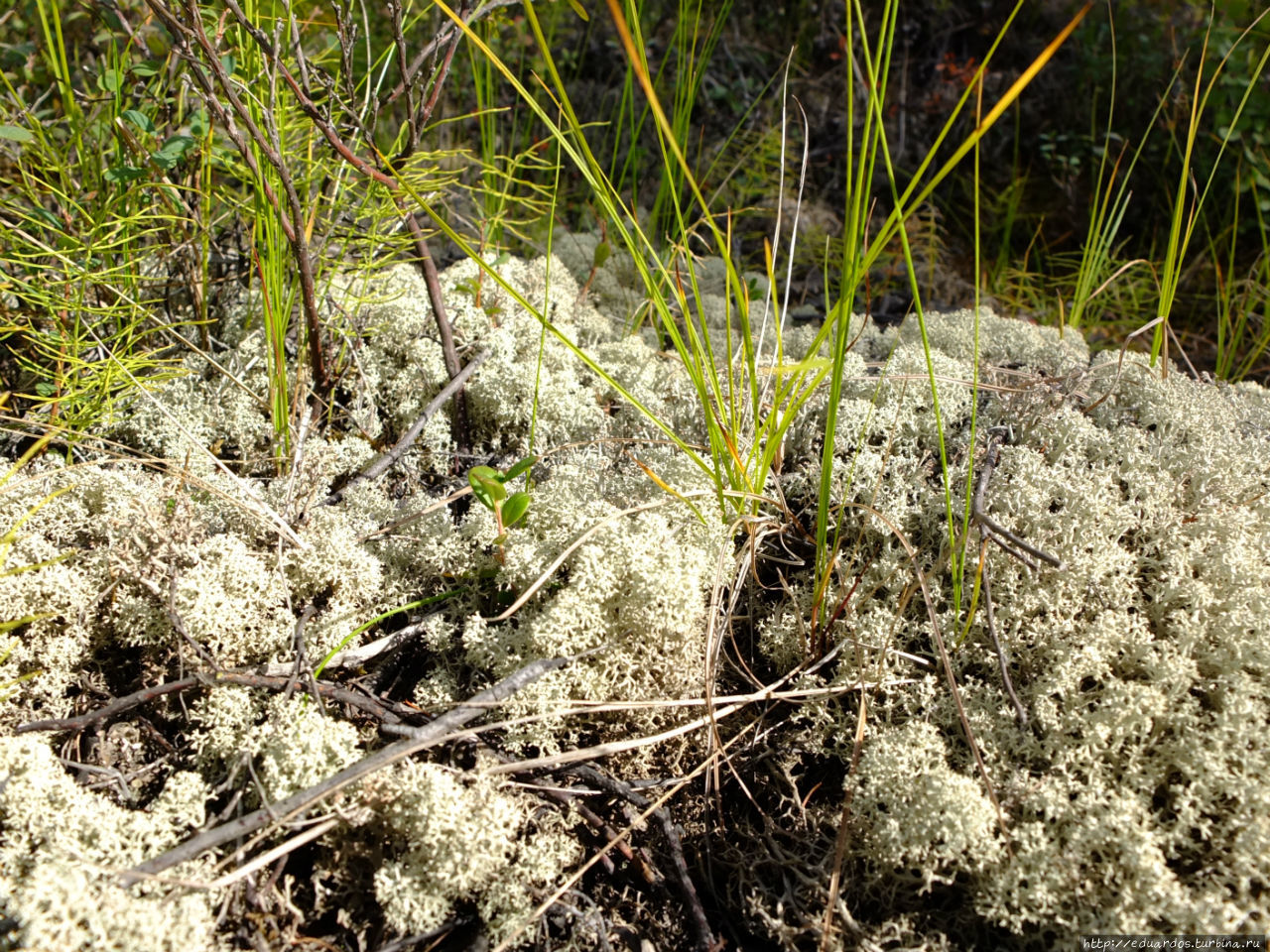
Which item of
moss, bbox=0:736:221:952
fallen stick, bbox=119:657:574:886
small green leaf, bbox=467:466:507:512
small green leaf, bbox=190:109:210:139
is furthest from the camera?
small green leaf, bbox=190:109:210:139

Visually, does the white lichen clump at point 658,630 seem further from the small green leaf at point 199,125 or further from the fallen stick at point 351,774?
the small green leaf at point 199,125

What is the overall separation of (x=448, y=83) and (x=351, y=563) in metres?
2.62

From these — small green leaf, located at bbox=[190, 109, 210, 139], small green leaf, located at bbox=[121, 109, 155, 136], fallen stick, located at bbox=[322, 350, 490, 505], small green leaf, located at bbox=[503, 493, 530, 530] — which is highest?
small green leaf, located at bbox=[121, 109, 155, 136]

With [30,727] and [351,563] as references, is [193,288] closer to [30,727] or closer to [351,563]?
[351,563]

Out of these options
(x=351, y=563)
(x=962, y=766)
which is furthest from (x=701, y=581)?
(x=351, y=563)

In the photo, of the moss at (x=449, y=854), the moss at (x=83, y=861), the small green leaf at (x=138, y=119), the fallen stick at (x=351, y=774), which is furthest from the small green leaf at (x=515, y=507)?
the small green leaf at (x=138, y=119)

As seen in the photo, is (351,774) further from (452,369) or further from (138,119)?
(138,119)

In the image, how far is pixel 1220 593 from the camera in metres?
1.42

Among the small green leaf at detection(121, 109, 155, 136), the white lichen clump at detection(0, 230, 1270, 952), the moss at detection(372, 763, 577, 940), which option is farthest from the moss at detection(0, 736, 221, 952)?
the small green leaf at detection(121, 109, 155, 136)

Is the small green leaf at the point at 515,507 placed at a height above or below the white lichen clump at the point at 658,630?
above

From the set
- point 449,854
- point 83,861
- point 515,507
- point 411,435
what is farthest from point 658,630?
point 83,861

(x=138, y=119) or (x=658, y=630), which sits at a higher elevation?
(x=138, y=119)

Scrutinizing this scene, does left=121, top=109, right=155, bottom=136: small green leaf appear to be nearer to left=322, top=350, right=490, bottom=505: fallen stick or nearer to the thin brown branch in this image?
the thin brown branch

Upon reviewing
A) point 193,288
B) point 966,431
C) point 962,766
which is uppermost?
point 193,288
